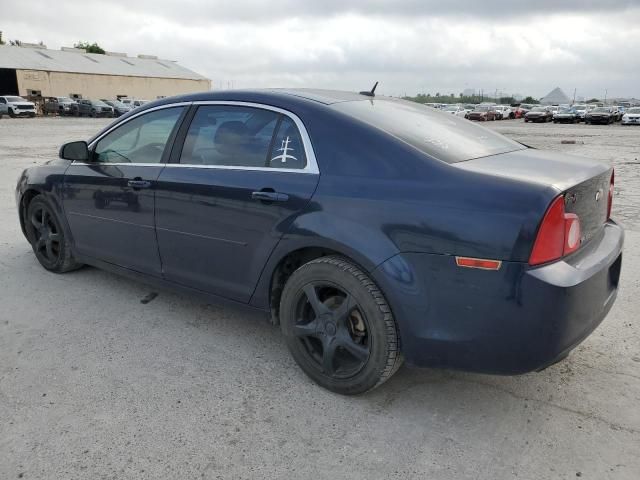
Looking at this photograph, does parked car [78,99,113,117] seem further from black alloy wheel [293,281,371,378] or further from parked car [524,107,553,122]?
black alloy wheel [293,281,371,378]

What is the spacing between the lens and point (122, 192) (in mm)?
3828

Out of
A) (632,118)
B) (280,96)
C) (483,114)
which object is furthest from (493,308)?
(483,114)

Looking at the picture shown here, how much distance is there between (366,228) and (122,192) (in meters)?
2.03

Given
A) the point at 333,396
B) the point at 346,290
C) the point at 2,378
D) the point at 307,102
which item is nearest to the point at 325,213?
the point at 346,290

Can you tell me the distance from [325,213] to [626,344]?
223 centimetres

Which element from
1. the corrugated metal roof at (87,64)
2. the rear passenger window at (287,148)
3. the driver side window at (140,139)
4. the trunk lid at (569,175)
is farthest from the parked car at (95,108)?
the trunk lid at (569,175)

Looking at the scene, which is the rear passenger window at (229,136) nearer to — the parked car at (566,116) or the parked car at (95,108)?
the parked car at (95,108)

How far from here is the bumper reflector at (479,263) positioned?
7.63 ft

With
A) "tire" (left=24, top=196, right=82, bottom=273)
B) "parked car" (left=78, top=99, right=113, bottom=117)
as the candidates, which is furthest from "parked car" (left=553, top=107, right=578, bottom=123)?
"tire" (left=24, top=196, right=82, bottom=273)

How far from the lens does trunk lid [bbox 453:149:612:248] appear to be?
98.0 inches

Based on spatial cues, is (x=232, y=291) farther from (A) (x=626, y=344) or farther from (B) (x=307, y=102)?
(A) (x=626, y=344)

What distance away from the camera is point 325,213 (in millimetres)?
2781

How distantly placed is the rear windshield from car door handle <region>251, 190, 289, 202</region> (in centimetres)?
59

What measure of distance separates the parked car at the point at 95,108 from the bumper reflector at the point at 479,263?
4416cm
